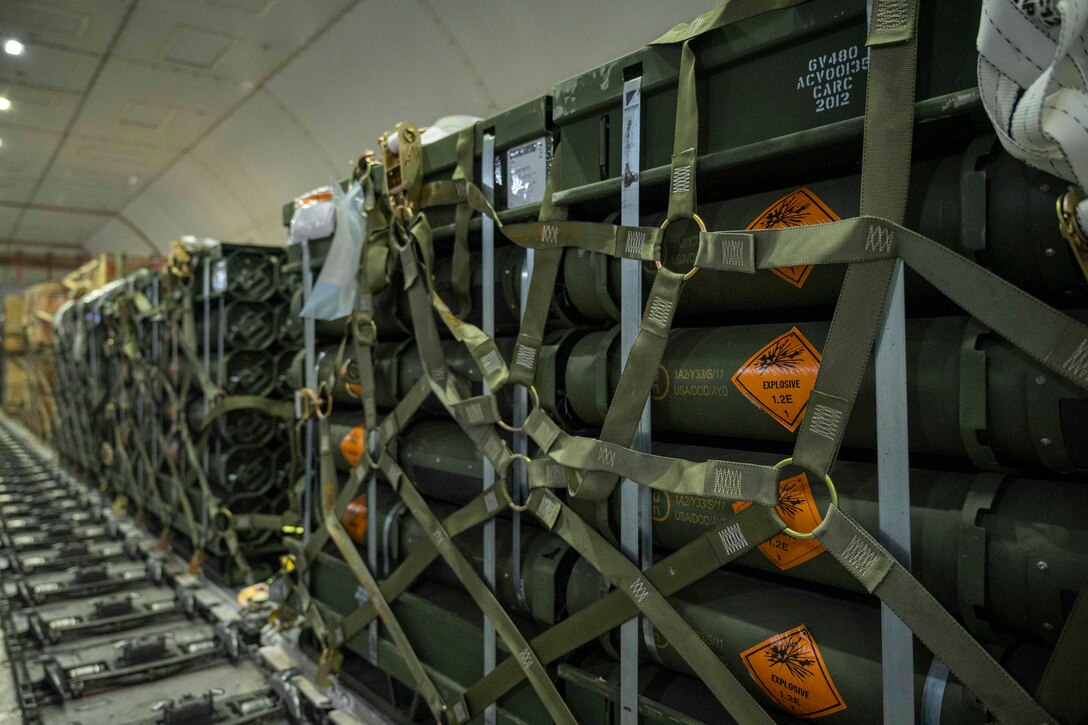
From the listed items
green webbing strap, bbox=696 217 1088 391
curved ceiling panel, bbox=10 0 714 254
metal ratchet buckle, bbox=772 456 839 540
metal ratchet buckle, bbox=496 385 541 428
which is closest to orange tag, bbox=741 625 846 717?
metal ratchet buckle, bbox=772 456 839 540

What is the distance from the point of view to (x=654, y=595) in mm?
1965

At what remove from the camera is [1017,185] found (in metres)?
1.45

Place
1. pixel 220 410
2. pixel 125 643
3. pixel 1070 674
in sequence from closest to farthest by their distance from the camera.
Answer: pixel 1070 674, pixel 125 643, pixel 220 410

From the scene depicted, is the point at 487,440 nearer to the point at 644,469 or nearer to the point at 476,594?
the point at 476,594

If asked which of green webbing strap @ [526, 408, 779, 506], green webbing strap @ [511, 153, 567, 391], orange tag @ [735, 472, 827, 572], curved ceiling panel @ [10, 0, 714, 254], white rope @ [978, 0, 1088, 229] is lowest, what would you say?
orange tag @ [735, 472, 827, 572]

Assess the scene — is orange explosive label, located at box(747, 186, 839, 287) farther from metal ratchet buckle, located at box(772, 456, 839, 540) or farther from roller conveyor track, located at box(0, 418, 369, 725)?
roller conveyor track, located at box(0, 418, 369, 725)

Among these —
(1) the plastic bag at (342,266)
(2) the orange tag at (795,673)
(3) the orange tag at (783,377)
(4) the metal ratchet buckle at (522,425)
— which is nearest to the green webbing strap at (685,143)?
(3) the orange tag at (783,377)

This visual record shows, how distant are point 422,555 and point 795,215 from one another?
6.19 ft

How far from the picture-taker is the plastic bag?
3369mm

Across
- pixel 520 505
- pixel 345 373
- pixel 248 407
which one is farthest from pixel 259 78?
pixel 520 505

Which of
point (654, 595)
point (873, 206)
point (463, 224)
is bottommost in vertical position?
point (654, 595)

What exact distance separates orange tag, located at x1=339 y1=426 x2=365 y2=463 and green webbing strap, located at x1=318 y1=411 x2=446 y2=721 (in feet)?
0.41

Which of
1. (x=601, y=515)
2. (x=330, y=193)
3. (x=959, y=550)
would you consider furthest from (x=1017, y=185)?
(x=330, y=193)

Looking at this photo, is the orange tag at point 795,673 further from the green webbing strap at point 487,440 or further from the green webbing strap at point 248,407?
the green webbing strap at point 248,407
